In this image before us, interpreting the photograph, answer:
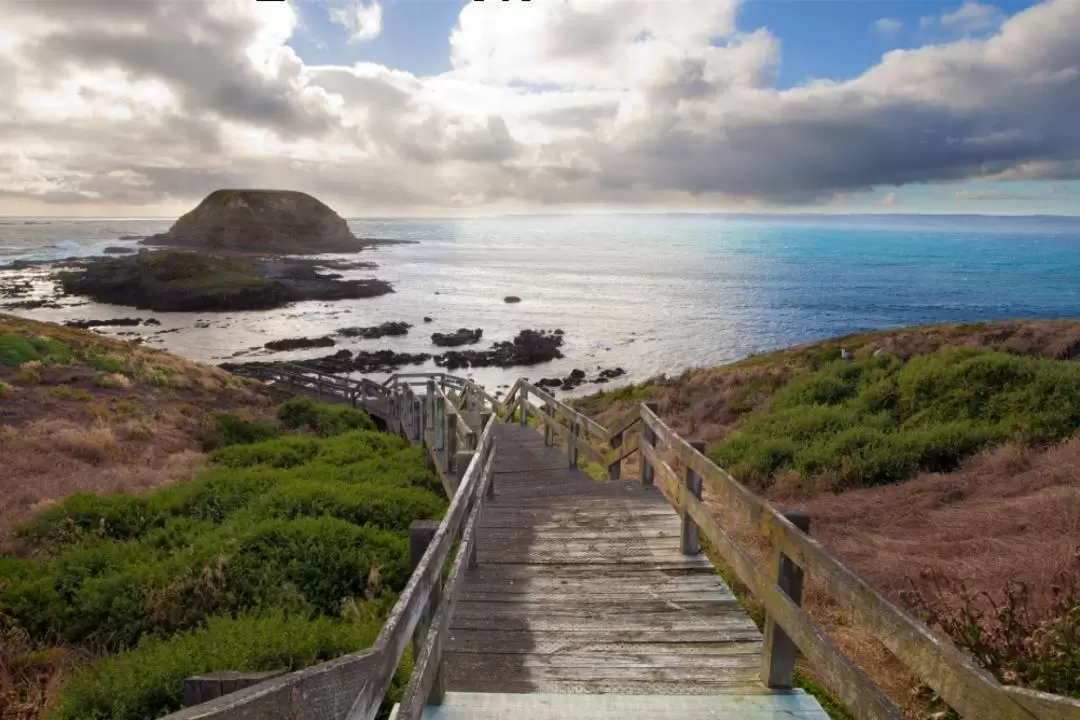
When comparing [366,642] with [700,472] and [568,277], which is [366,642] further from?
[568,277]

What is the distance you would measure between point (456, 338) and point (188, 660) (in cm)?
4579

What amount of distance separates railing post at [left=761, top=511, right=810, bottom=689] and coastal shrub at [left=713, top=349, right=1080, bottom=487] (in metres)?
7.17

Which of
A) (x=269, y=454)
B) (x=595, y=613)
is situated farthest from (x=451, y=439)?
(x=595, y=613)

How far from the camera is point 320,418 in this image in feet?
63.7

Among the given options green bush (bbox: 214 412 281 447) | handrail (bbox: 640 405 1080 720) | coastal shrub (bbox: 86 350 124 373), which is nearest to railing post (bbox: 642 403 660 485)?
handrail (bbox: 640 405 1080 720)

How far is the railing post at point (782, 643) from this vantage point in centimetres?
359

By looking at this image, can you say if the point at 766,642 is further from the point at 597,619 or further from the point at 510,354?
the point at 510,354

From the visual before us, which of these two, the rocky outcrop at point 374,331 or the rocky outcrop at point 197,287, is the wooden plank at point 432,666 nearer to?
the rocky outcrop at point 374,331

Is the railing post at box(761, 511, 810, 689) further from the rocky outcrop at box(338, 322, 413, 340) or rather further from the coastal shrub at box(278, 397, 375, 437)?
the rocky outcrop at box(338, 322, 413, 340)

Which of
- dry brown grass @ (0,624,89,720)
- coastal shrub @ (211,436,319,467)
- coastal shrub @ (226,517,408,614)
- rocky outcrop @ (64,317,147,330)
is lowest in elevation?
rocky outcrop @ (64,317,147,330)

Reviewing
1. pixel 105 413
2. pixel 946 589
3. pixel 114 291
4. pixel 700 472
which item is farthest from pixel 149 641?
pixel 114 291

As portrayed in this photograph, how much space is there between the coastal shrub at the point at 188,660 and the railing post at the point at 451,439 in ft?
14.4

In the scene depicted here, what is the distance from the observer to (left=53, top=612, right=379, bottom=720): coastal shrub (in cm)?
432

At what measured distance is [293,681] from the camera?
2.05 m
